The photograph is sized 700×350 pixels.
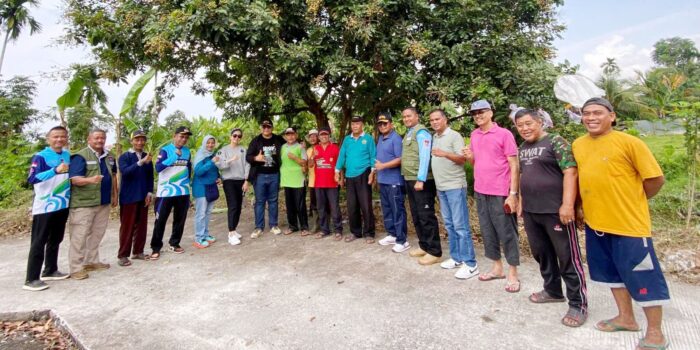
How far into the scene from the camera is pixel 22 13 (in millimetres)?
22219

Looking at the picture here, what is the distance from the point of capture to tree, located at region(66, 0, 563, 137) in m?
4.44

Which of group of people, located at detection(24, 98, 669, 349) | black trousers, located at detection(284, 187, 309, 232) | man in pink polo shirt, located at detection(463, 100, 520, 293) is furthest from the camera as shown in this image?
black trousers, located at detection(284, 187, 309, 232)

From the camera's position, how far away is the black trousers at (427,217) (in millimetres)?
4090

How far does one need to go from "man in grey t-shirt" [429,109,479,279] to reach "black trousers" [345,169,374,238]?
4.30ft

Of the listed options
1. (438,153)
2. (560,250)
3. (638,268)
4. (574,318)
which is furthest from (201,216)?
(638,268)

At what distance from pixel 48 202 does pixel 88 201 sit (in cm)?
36

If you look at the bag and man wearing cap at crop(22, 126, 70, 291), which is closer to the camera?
man wearing cap at crop(22, 126, 70, 291)

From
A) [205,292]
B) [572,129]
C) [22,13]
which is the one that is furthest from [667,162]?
[22,13]

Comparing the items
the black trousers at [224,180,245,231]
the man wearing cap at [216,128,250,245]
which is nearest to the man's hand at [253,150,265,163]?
the man wearing cap at [216,128,250,245]

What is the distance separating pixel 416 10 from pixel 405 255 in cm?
323

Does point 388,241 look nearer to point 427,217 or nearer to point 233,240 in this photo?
point 427,217

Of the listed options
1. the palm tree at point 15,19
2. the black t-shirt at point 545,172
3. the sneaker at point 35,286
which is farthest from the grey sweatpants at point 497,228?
the palm tree at point 15,19

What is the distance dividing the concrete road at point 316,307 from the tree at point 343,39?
2.31 m

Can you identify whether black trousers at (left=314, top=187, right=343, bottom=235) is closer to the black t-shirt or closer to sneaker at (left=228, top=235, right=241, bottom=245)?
sneaker at (left=228, top=235, right=241, bottom=245)
